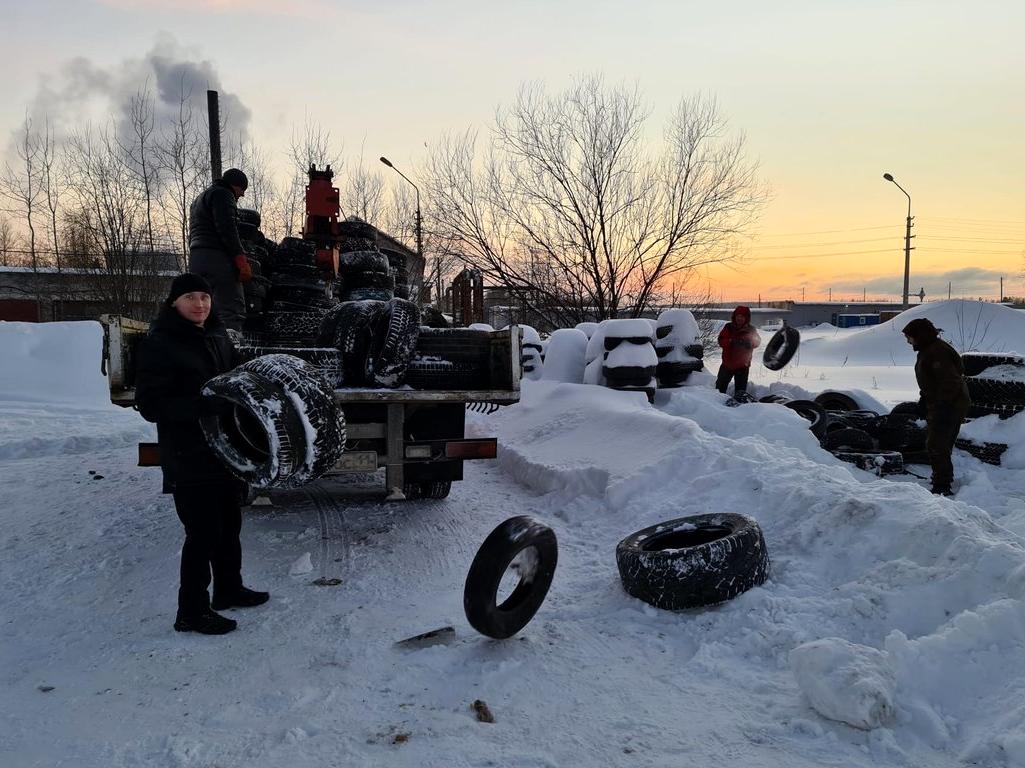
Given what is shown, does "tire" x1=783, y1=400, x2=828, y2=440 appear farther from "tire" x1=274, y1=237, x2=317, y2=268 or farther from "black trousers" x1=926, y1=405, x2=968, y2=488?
"tire" x1=274, y1=237, x2=317, y2=268

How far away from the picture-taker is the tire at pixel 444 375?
475 centimetres

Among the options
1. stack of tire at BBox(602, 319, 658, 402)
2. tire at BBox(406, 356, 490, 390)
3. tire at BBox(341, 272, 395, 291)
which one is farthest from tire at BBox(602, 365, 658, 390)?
tire at BBox(406, 356, 490, 390)

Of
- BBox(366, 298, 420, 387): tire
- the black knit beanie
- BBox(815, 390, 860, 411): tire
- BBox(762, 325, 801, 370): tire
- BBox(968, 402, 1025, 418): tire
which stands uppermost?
the black knit beanie

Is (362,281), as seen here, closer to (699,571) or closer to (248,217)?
(248,217)

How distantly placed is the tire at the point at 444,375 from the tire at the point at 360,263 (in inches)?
125

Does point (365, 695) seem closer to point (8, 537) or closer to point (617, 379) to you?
point (8, 537)

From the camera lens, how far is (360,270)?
7547 mm

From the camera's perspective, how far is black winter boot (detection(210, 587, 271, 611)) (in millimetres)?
3545

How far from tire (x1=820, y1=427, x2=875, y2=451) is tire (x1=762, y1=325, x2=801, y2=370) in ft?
15.2

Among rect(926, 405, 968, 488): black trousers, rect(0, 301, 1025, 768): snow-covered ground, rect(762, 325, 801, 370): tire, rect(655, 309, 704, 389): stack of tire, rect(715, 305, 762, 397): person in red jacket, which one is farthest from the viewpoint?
rect(762, 325, 801, 370): tire

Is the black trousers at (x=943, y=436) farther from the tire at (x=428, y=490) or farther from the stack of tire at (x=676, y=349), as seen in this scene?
the tire at (x=428, y=490)

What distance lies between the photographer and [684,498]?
499 cm

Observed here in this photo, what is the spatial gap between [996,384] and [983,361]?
1.26 feet

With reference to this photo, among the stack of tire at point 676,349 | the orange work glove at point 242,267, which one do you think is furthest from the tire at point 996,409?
the orange work glove at point 242,267
